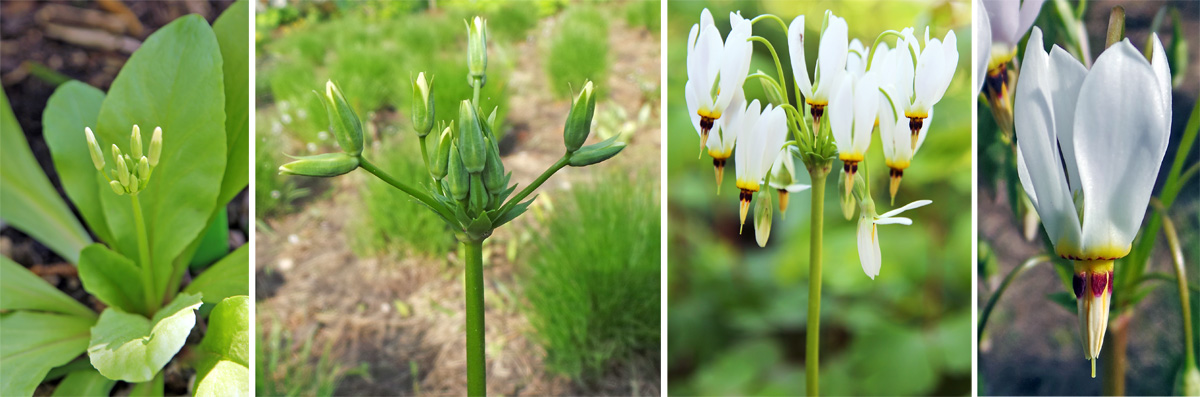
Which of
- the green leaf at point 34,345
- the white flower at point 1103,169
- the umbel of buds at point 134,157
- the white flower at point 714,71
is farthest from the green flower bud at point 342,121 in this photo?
the white flower at point 1103,169

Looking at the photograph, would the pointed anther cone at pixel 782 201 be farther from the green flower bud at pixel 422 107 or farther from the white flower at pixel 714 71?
the green flower bud at pixel 422 107

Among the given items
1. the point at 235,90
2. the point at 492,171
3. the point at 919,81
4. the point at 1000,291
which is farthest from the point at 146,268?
the point at 1000,291

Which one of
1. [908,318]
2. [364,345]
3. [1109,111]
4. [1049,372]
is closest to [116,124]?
[364,345]

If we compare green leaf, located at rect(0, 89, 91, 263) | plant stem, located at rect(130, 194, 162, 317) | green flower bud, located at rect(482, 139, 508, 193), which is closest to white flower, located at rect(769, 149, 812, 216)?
green flower bud, located at rect(482, 139, 508, 193)

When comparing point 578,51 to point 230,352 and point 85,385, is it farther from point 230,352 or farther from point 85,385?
point 85,385

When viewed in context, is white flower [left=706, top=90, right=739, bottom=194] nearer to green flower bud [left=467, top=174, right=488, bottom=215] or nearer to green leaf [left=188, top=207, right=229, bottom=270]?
green flower bud [left=467, top=174, right=488, bottom=215]
